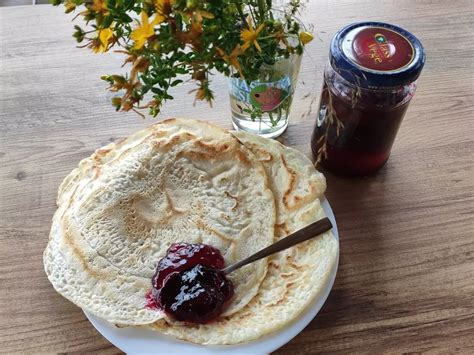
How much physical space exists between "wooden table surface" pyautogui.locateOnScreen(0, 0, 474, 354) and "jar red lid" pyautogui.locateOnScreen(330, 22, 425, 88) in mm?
317

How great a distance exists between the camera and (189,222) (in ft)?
3.46

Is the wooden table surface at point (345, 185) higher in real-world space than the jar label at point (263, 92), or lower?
lower

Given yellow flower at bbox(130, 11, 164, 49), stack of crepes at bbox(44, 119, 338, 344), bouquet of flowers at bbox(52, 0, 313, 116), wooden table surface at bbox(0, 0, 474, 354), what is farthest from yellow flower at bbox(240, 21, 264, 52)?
wooden table surface at bbox(0, 0, 474, 354)

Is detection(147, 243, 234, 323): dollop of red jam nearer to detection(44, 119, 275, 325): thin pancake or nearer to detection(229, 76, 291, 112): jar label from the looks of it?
detection(44, 119, 275, 325): thin pancake

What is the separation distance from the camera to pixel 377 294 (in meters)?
1.05

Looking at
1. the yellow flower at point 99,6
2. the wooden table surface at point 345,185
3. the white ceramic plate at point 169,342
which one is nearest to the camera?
the yellow flower at point 99,6

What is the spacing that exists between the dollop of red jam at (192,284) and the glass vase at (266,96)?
34 cm

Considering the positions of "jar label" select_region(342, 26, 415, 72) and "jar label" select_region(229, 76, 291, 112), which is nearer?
"jar label" select_region(342, 26, 415, 72)

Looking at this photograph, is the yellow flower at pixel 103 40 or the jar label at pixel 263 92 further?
the jar label at pixel 263 92

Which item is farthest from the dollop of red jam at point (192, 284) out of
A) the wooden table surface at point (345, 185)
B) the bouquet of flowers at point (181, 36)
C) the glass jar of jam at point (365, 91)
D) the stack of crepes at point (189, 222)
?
the glass jar of jam at point (365, 91)

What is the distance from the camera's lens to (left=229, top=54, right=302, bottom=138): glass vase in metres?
1.09

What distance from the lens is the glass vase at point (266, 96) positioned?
109 centimetres

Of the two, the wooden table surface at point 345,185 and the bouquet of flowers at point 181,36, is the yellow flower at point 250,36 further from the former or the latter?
the wooden table surface at point 345,185

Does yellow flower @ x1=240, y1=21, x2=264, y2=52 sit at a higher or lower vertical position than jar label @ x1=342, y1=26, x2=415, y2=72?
higher
